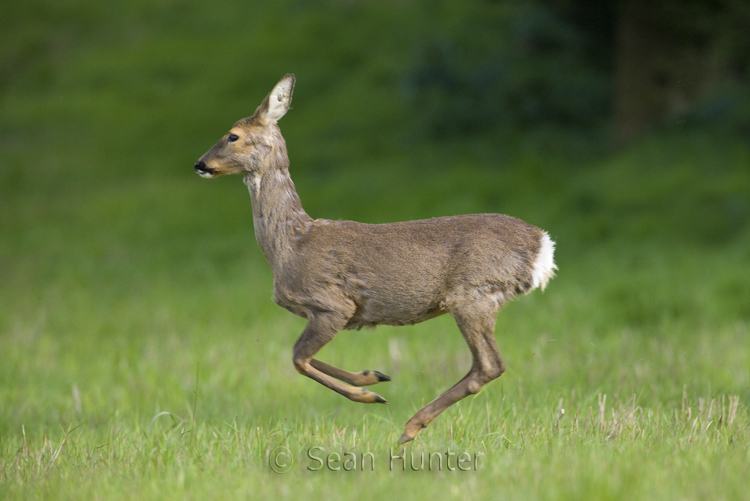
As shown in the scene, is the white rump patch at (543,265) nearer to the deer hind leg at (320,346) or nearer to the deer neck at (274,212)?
the deer hind leg at (320,346)

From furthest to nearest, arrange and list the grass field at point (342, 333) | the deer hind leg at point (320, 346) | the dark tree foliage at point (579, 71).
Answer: the dark tree foliage at point (579, 71)
the grass field at point (342, 333)
the deer hind leg at point (320, 346)

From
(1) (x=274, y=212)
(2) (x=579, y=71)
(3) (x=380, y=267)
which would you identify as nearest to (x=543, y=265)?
(3) (x=380, y=267)

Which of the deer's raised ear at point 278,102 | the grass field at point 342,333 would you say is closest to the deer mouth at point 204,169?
the deer's raised ear at point 278,102

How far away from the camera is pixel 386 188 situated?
1299cm

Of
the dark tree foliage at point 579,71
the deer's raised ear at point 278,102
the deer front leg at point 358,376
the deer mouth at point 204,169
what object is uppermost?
the dark tree foliage at point 579,71

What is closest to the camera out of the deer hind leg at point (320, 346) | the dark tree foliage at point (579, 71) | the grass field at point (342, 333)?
the deer hind leg at point (320, 346)

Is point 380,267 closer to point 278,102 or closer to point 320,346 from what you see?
point 320,346

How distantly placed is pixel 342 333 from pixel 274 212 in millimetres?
4783

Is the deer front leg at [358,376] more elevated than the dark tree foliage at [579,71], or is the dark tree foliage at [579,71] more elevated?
the dark tree foliage at [579,71]

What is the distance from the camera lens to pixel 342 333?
29.3 feet

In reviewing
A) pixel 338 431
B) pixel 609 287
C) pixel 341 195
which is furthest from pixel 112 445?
pixel 341 195

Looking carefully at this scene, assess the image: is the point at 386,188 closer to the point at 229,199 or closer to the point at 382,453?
the point at 229,199

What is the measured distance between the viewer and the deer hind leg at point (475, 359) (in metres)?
4.10

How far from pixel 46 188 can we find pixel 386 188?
276 inches
